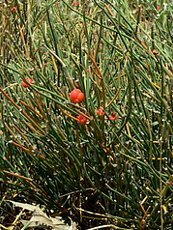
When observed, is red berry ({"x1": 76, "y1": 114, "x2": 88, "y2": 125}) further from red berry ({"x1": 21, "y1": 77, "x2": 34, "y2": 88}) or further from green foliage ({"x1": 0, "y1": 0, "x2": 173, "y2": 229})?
red berry ({"x1": 21, "y1": 77, "x2": 34, "y2": 88})

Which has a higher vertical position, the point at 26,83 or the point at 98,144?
the point at 26,83

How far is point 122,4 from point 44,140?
1.81ft

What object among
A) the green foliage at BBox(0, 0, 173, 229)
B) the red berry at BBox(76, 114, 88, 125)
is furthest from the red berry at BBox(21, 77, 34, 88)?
the red berry at BBox(76, 114, 88, 125)

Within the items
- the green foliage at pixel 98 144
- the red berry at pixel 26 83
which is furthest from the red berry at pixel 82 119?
the red berry at pixel 26 83

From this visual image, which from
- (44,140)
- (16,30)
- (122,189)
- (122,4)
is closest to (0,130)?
(44,140)

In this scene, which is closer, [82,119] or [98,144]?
[82,119]

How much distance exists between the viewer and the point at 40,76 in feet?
5.01

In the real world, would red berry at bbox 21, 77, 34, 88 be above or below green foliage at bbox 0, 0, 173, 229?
above

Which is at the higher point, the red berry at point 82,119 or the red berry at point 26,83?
the red berry at point 26,83

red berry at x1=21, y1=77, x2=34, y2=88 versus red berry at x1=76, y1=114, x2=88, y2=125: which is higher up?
red berry at x1=21, y1=77, x2=34, y2=88

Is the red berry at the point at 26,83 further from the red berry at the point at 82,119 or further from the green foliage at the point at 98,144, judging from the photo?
the red berry at the point at 82,119

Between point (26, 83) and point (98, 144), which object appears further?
point (98, 144)

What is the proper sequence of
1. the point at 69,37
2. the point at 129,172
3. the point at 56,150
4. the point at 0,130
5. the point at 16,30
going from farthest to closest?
the point at 16,30, the point at 69,37, the point at 0,130, the point at 56,150, the point at 129,172

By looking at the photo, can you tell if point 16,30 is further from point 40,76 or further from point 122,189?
point 122,189
